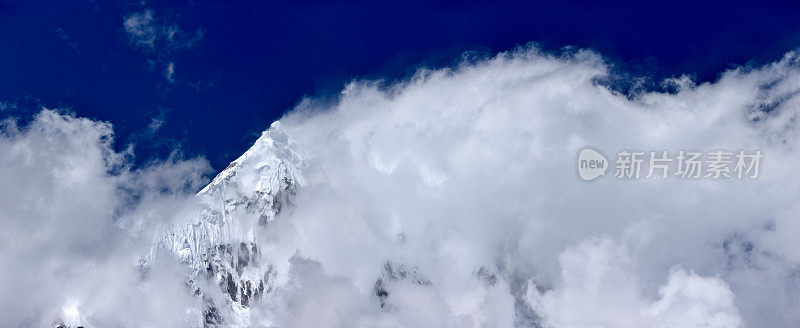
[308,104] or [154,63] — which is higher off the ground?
[154,63]

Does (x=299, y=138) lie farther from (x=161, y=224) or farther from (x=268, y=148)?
(x=161, y=224)

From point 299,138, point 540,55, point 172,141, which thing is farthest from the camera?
point 299,138

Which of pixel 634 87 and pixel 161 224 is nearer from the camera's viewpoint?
pixel 634 87

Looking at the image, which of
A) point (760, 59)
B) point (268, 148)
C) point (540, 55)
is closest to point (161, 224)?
point (268, 148)

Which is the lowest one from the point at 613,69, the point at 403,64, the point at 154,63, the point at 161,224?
the point at 161,224

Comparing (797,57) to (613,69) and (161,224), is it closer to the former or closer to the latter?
(613,69)

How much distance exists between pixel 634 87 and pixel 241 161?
122667 mm

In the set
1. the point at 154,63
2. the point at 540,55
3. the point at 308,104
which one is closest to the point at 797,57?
the point at 540,55

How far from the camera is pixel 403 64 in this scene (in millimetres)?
170750

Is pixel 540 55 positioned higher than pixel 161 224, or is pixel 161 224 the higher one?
pixel 540 55

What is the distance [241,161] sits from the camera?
19562 centimetres

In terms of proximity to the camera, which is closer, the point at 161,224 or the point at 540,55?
the point at 540,55

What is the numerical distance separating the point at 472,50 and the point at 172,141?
284 feet

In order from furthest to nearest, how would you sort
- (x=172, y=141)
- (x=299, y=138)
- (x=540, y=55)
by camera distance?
1. (x=299, y=138)
2. (x=540, y=55)
3. (x=172, y=141)
